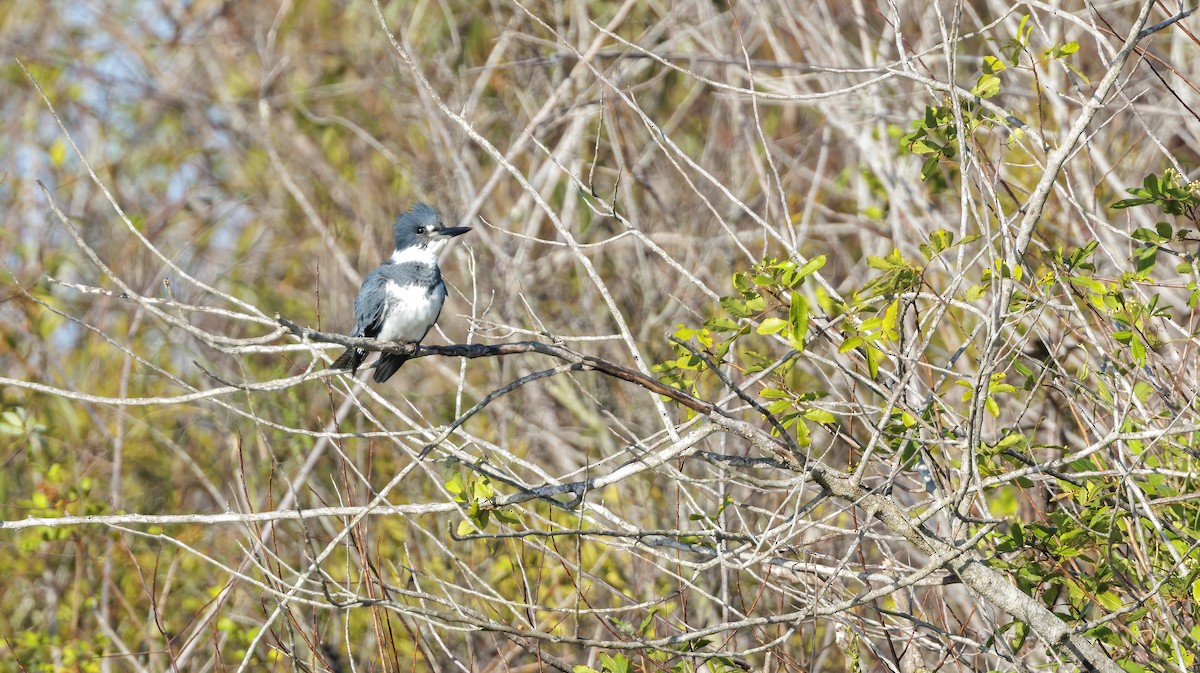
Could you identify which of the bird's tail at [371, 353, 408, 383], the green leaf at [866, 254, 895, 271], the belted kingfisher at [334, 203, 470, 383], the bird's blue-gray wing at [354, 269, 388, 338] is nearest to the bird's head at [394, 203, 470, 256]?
the belted kingfisher at [334, 203, 470, 383]

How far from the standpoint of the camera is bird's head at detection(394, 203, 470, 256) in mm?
5366

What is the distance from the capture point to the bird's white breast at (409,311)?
16.9ft

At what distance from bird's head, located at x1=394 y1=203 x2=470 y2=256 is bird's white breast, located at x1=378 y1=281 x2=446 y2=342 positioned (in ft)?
0.78

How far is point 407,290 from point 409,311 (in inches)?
4.3

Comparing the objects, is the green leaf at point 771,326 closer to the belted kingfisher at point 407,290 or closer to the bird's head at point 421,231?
the belted kingfisher at point 407,290

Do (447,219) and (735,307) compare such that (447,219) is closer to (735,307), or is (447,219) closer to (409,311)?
(409,311)

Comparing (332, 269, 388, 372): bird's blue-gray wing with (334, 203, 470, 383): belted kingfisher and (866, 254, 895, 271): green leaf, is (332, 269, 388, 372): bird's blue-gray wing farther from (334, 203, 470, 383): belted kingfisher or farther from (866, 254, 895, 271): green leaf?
(866, 254, 895, 271): green leaf

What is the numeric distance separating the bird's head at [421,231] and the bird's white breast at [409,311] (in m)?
0.24

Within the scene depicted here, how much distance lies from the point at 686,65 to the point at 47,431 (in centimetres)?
427

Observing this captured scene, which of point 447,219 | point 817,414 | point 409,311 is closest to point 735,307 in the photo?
point 817,414

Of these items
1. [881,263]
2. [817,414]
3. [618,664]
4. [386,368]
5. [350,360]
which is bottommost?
[618,664]

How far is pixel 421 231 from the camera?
5.46 metres

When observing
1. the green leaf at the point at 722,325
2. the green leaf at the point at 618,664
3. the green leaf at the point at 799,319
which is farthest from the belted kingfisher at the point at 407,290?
the green leaf at the point at 799,319

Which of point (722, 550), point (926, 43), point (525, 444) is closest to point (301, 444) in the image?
point (525, 444)
